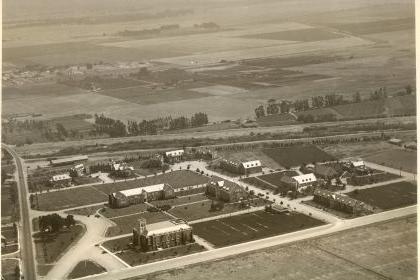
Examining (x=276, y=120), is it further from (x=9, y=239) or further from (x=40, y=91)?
(x=9, y=239)

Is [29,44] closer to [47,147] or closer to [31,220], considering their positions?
[47,147]

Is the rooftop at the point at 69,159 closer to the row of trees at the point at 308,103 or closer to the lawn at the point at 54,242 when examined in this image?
the lawn at the point at 54,242

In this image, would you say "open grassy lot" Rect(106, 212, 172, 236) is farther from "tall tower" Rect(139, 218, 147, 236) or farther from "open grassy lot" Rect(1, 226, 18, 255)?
"open grassy lot" Rect(1, 226, 18, 255)

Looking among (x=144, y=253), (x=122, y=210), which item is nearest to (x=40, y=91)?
(x=122, y=210)

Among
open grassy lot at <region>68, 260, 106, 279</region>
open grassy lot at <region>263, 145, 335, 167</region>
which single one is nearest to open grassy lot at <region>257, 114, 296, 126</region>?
open grassy lot at <region>263, 145, 335, 167</region>

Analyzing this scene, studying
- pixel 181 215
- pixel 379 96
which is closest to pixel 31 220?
pixel 181 215

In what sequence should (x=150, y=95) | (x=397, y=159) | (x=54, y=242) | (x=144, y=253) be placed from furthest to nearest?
(x=150, y=95) → (x=397, y=159) → (x=54, y=242) → (x=144, y=253)

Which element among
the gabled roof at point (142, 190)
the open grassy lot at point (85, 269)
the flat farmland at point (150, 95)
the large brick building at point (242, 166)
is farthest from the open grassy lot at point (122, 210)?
the flat farmland at point (150, 95)
